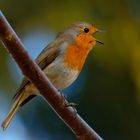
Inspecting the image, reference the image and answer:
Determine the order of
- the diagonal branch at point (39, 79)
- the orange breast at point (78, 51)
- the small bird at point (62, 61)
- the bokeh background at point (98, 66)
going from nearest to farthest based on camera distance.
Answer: the diagonal branch at point (39, 79) → the small bird at point (62, 61) → the orange breast at point (78, 51) → the bokeh background at point (98, 66)

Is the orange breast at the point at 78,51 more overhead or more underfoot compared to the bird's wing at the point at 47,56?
more underfoot

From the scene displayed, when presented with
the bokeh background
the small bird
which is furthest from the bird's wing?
the bokeh background

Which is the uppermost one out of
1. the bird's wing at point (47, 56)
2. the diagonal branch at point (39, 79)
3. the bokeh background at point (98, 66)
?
the diagonal branch at point (39, 79)

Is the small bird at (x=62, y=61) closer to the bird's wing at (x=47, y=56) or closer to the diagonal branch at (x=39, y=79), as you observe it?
the bird's wing at (x=47, y=56)

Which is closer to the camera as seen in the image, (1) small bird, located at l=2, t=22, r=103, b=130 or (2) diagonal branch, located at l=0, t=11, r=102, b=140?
(2) diagonal branch, located at l=0, t=11, r=102, b=140

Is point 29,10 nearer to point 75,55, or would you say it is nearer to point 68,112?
point 75,55

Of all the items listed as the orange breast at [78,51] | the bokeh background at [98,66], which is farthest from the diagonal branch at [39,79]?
the bokeh background at [98,66]

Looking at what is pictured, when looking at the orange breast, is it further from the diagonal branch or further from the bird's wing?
the diagonal branch
